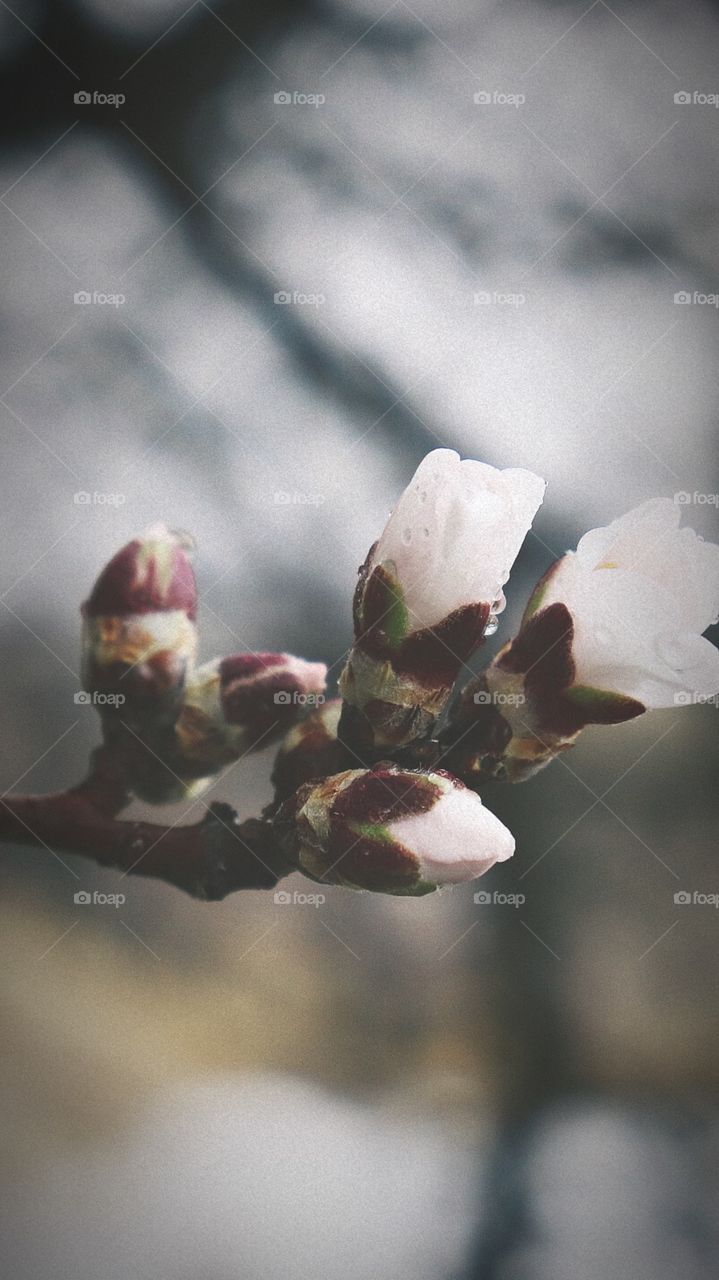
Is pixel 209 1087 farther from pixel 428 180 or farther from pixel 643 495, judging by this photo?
pixel 428 180
